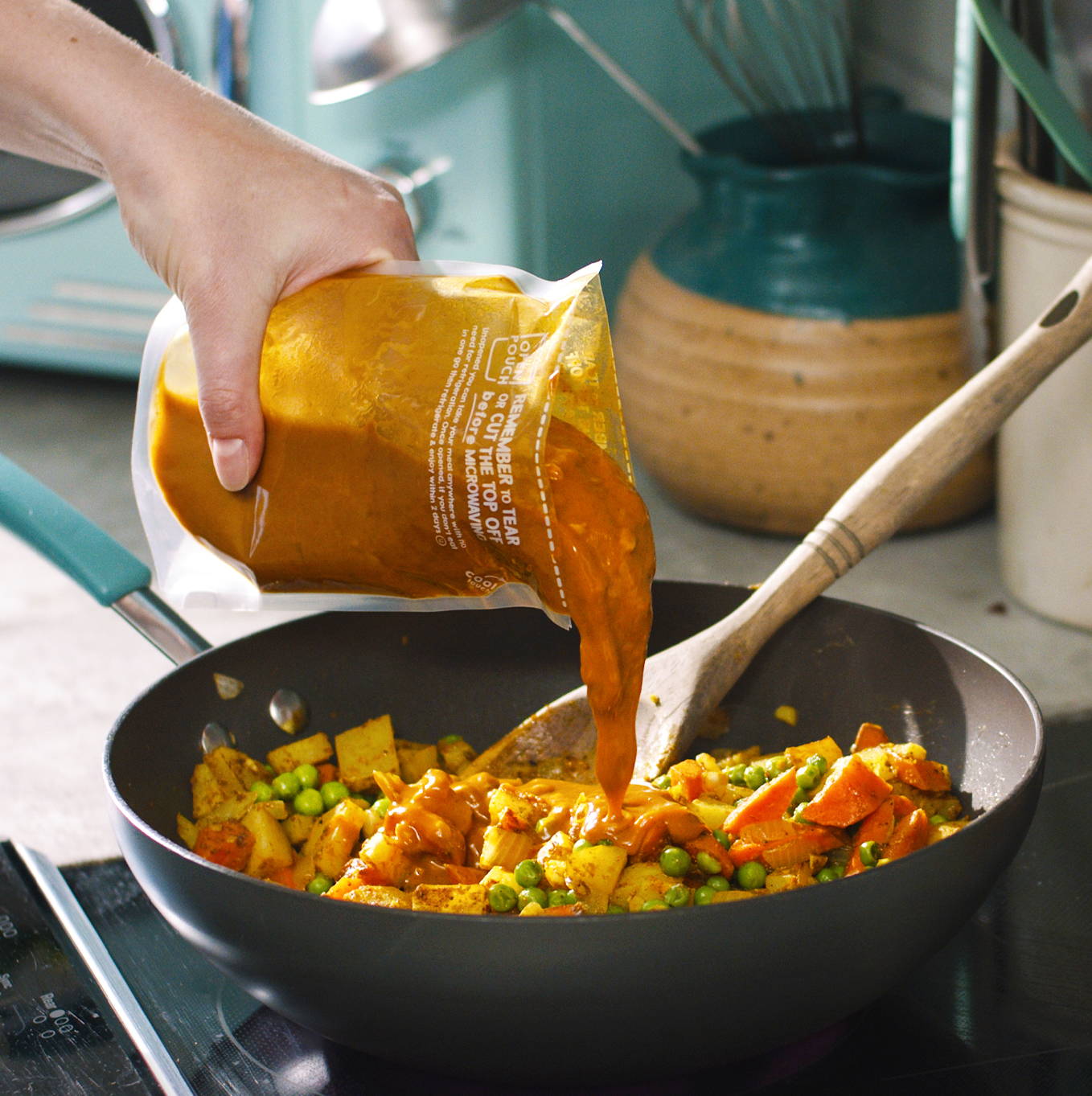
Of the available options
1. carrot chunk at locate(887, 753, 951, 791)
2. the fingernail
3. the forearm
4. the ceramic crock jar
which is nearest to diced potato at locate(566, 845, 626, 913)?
carrot chunk at locate(887, 753, 951, 791)

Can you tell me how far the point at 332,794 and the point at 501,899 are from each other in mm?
240

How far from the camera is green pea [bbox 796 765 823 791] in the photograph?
3.22ft

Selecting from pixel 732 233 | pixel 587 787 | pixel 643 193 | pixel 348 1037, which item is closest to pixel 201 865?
pixel 348 1037

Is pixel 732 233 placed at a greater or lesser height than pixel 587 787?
greater

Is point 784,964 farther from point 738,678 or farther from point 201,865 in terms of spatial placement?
point 738,678

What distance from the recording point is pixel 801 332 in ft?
5.87

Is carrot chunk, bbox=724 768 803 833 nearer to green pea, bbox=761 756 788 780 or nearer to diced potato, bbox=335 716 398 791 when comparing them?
green pea, bbox=761 756 788 780

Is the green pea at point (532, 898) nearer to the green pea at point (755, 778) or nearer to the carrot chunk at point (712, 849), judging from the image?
the carrot chunk at point (712, 849)

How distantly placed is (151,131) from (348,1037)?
1.76 feet

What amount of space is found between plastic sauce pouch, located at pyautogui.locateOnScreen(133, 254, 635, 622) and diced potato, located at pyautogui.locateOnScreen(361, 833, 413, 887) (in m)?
0.16

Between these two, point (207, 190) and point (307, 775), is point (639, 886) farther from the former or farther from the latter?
point (207, 190)

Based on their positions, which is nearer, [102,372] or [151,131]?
[151,131]

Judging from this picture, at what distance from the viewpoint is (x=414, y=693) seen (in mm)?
1163

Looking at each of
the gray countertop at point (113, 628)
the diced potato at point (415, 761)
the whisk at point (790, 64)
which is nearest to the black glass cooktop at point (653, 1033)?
the diced potato at point (415, 761)
